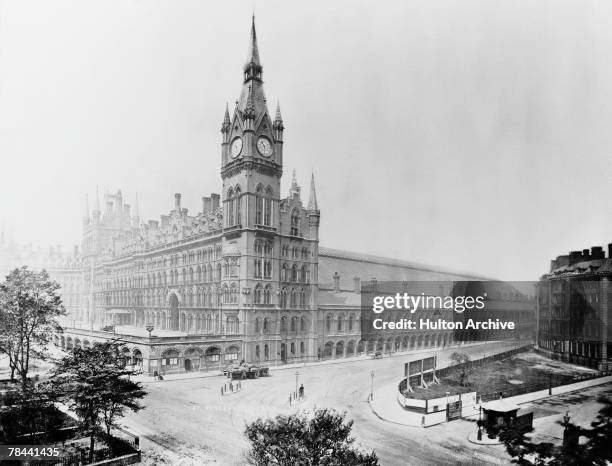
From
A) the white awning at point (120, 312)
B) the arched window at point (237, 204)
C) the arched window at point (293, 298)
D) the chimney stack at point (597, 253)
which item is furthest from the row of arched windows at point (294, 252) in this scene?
the white awning at point (120, 312)

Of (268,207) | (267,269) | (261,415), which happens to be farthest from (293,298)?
(261,415)

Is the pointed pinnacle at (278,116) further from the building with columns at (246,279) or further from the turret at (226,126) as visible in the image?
the turret at (226,126)

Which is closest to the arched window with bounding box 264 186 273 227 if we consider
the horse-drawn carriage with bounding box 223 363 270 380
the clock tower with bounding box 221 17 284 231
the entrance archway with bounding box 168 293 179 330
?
the clock tower with bounding box 221 17 284 231

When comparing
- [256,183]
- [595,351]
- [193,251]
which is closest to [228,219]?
[256,183]

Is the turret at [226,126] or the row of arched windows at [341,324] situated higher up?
the turret at [226,126]

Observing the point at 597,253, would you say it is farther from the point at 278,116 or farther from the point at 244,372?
the point at 278,116

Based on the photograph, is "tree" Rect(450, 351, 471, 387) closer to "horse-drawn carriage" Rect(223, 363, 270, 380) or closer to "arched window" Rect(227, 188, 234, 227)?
"horse-drawn carriage" Rect(223, 363, 270, 380)

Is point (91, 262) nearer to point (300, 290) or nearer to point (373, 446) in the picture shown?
point (300, 290)
